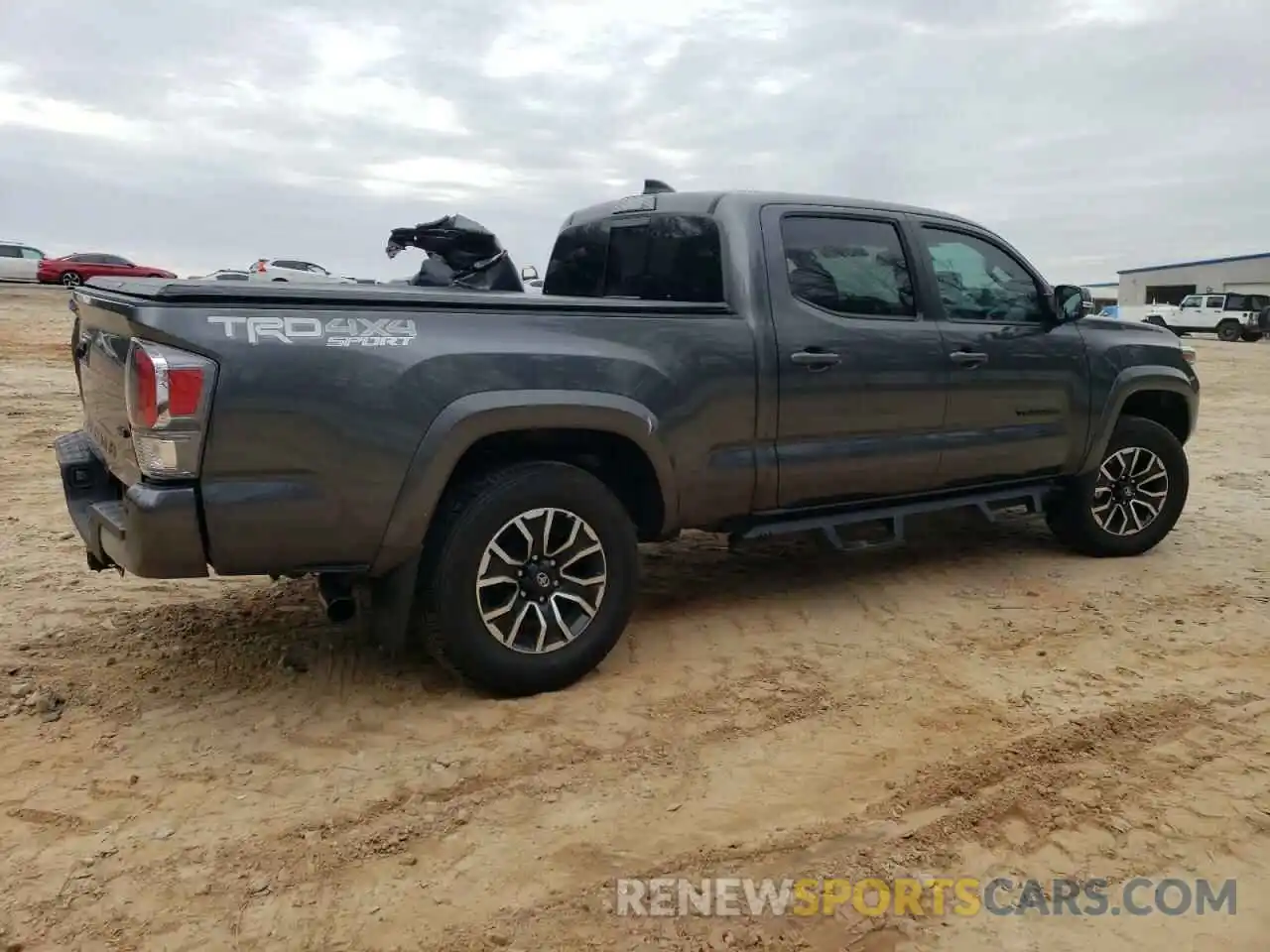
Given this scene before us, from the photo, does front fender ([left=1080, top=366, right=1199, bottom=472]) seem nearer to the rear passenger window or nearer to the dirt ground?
the dirt ground

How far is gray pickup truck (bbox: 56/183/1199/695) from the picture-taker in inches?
120

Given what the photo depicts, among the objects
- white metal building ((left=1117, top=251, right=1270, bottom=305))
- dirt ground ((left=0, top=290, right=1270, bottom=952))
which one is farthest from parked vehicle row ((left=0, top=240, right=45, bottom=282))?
white metal building ((left=1117, top=251, right=1270, bottom=305))

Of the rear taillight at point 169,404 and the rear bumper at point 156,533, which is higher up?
the rear taillight at point 169,404

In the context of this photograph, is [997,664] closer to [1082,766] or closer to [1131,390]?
[1082,766]

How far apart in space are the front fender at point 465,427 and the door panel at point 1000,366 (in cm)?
201

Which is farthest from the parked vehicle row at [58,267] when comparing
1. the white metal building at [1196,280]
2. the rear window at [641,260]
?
the white metal building at [1196,280]

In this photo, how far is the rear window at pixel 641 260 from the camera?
4.32m

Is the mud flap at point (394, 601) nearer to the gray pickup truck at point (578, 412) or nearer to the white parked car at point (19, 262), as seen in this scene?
the gray pickup truck at point (578, 412)

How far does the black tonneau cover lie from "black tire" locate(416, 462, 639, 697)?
597mm

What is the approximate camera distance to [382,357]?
10.5 feet

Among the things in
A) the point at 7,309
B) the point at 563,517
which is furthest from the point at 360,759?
the point at 7,309

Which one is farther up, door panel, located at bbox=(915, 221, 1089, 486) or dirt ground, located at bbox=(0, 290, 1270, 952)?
door panel, located at bbox=(915, 221, 1089, 486)

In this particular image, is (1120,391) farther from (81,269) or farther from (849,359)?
(81,269)

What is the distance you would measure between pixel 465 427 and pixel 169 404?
92cm
